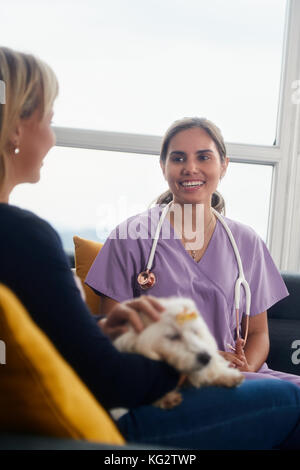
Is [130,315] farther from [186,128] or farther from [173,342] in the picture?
[186,128]

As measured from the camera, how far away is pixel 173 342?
0.43 m

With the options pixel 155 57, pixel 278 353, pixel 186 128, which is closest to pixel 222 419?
pixel 186 128

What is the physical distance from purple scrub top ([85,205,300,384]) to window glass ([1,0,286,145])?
207mm

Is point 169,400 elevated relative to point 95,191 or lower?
lower

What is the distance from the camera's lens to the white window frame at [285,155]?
1.20 metres

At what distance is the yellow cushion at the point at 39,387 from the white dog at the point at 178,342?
6 cm

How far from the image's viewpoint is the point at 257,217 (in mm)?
1194

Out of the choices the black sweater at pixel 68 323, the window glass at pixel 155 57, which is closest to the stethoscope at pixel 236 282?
the black sweater at pixel 68 323

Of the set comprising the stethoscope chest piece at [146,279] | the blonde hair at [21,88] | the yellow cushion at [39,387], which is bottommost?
the yellow cushion at [39,387]

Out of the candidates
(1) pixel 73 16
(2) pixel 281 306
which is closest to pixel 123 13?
(1) pixel 73 16

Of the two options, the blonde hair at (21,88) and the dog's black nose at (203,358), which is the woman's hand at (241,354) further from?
the blonde hair at (21,88)

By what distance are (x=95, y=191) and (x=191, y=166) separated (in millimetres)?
229
